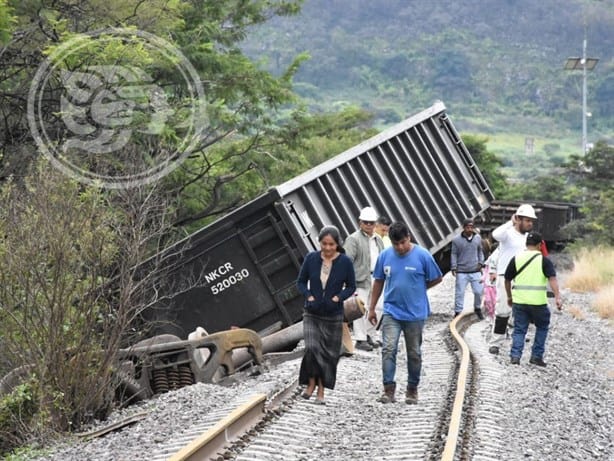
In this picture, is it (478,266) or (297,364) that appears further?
(478,266)

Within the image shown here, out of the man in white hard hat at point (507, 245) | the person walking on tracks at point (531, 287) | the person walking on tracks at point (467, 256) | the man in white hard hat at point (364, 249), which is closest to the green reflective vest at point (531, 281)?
the person walking on tracks at point (531, 287)

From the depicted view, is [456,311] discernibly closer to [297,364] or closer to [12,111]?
[297,364]

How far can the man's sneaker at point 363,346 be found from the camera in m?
14.0

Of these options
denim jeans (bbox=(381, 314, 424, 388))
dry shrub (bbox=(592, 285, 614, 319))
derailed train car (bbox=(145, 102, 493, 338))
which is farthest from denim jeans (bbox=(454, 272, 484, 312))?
denim jeans (bbox=(381, 314, 424, 388))

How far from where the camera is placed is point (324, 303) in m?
9.85

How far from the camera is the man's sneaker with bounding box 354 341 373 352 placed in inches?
549

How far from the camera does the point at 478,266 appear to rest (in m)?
16.8

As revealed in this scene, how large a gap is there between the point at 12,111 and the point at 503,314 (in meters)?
9.23

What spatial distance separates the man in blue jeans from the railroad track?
0.31 metres

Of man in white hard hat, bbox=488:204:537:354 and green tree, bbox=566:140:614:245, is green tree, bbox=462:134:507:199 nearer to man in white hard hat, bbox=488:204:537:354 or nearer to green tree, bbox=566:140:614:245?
green tree, bbox=566:140:614:245

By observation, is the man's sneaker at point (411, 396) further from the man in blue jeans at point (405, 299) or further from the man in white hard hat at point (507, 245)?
the man in white hard hat at point (507, 245)

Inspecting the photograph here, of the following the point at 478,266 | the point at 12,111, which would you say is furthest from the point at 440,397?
the point at 12,111
